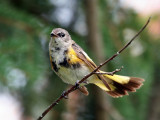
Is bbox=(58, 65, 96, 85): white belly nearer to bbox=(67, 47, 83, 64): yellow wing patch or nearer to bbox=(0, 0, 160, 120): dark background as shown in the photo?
bbox=(67, 47, 83, 64): yellow wing patch

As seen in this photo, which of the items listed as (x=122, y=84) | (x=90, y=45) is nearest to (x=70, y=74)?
(x=122, y=84)

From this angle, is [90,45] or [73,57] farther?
[90,45]

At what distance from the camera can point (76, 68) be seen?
5.68 ft

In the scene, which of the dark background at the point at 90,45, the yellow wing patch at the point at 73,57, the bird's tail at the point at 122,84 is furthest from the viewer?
the dark background at the point at 90,45

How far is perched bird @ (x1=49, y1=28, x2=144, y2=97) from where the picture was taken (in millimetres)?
1705

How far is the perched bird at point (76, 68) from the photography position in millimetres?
1705

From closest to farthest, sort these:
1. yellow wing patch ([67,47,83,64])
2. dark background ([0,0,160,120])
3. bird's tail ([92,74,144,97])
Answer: bird's tail ([92,74,144,97]) < yellow wing patch ([67,47,83,64]) < dark background ([0,0,160,120])

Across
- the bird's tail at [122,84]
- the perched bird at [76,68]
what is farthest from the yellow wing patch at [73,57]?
the bird's tail at [122,84]

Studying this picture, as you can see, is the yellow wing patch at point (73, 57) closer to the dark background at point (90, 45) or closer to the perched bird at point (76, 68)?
the perched bird at point (76, 68)

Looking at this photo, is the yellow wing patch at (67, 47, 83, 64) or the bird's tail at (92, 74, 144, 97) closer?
the bird's tail at (92, 74, 144, 97)

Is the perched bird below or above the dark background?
below

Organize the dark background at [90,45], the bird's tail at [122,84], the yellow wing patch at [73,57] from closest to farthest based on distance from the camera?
the bird's tail at [122,84]
the yellow wing patch at [73,57]
the dark background at [90,45]

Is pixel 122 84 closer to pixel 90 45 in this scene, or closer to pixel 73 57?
pixel 73 57

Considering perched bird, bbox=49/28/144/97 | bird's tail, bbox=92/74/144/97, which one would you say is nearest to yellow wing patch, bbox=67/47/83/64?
perched bird, bbox=49/28/144/97
